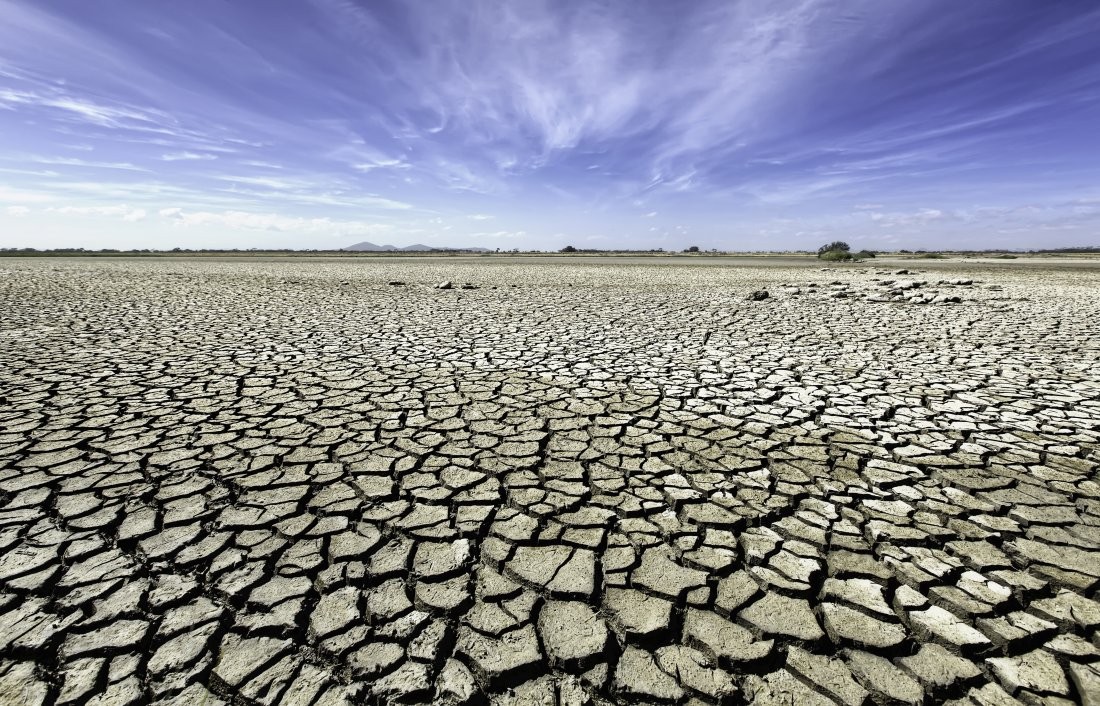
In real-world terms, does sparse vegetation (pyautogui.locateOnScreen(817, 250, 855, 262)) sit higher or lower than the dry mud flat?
lower

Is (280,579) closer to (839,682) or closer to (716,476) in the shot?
(839,682)

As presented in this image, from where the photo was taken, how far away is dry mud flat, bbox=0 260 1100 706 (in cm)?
154

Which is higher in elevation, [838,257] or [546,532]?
[546,532]

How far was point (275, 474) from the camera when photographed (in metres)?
2.78

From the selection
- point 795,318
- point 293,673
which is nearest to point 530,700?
point 293,673

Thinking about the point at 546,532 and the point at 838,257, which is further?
the point at 838,257

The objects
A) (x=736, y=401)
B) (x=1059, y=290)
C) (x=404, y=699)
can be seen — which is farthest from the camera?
(x=1059, y=290)

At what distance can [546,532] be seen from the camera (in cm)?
228

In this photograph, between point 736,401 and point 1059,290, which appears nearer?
point 736,401

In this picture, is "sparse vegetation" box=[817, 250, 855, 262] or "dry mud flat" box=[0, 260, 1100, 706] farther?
"sparse vegetation" box=[817, 250, 855, 262]

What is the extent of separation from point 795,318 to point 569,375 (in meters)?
5.59

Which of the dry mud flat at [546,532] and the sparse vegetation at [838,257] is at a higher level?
the dry mud flat at [546,532]

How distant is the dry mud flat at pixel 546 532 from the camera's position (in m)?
1.54

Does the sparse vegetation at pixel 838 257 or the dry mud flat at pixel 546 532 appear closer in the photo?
the dry mud flat at pixel 546 532
